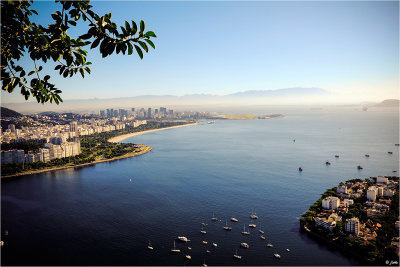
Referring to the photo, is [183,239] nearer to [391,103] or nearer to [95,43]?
[95,43]

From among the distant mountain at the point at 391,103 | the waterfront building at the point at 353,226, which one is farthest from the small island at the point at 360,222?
the distant mountain at the point at 391,103

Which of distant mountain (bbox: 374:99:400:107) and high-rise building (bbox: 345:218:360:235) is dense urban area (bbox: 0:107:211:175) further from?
distant mountain (bbox: 374:99:400:107)

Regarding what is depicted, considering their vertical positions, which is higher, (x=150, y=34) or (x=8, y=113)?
(x=150, y=34)

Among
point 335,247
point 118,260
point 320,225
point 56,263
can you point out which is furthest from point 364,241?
point 56,263

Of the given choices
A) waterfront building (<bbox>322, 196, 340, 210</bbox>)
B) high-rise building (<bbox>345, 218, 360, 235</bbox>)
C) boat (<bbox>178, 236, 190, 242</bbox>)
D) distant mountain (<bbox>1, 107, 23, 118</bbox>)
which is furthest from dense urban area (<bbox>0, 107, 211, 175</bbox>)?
high-rise building (<bbox>345, 218, 360, 235</bbox>)

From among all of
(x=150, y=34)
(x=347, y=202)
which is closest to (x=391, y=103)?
(x=347, y=202)

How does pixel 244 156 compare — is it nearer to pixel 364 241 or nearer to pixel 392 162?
pixel 392 162

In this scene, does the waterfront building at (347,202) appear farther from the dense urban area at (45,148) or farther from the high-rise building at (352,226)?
the dense urban area at (45,148)
